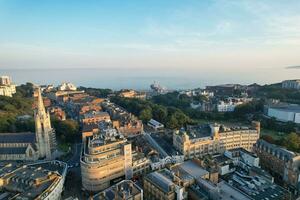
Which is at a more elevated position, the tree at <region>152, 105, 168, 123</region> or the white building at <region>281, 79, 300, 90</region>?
the white building at <region>281, 79, 300, 90</region>

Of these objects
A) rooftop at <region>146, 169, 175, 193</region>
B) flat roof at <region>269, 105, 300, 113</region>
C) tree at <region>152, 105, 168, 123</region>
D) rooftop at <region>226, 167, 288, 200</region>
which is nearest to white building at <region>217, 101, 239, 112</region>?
flat roof at <region>269, 105, 300, 113</region>

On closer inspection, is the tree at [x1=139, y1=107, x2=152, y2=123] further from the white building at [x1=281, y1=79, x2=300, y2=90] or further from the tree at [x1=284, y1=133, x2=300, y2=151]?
the white building at [x1=281, y1=79, x2=300, y2=90]

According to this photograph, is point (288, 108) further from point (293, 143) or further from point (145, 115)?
point (145, 115)

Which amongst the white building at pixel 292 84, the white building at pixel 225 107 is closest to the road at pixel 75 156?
the white building at pixel 225 107

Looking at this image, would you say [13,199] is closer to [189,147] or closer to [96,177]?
[96,177]

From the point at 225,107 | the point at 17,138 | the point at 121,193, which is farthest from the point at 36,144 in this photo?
the point at 225,107

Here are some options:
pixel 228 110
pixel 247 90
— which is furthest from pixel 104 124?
pixel 247 90

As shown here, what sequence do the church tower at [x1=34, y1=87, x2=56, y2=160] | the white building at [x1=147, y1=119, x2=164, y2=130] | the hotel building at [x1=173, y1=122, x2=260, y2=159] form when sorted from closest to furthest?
the church tower at [x1=34, y1=87, x2=56, y2=160]
the hotel building at [x1=173, y1=122, x2=260, y2=159]
the white building at [x1=147, y1=119, x2=164, y2=130]
